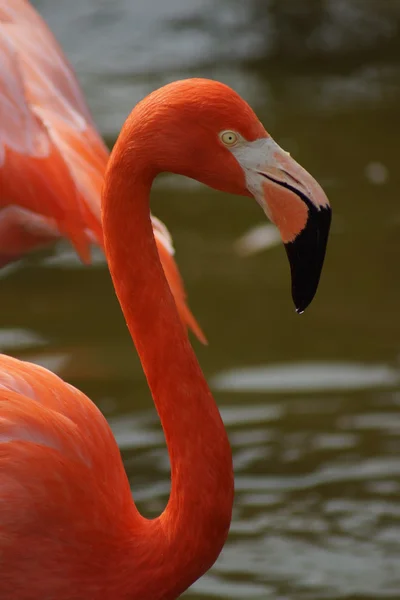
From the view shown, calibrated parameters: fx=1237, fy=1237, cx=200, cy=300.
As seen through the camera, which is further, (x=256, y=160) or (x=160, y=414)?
(x=160, y=414)

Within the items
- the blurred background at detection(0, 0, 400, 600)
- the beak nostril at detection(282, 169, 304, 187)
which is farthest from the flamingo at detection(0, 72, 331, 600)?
the blurred background at detection(0, 0, 400, 600)

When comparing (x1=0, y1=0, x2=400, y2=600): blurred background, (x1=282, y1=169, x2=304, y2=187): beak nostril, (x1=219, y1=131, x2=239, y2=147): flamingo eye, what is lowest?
(x1=0, y1=0, x2=400, y2=600): blurred background

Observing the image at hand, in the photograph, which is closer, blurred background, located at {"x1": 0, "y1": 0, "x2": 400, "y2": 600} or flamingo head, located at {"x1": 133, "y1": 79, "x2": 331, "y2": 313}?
flamingo head, located at {"x1": 133, "y1": 79, "x2": 331, "y2": 313}

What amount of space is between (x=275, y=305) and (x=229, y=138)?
9.06 feet

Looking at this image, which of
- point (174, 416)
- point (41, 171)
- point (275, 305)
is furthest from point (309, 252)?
point (275, 305)

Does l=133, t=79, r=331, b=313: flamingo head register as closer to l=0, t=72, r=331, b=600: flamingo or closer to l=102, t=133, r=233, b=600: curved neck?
l=0, t=72, r=331, b=600: flamingo

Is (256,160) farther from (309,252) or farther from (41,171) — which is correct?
(41,171)

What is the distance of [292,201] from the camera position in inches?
83.1

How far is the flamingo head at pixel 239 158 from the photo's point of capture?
212cm

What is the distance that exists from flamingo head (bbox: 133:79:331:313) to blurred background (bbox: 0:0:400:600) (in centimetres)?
123

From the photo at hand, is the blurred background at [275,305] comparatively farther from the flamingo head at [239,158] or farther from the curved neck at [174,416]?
the flamingo head at [239,158]

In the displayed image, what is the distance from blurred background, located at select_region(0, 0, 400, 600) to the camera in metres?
3.35

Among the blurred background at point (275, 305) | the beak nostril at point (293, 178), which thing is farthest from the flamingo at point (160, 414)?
the blurred background at point (275, 305)

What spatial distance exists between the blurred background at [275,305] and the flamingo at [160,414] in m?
0.79
